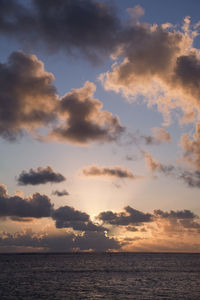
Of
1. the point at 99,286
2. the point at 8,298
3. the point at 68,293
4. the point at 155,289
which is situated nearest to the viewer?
the point at 8,298

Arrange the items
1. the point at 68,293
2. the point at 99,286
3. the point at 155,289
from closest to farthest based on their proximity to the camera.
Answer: the point at 68,293
the point at 155,289
the point at 99,286

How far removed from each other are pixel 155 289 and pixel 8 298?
107ft

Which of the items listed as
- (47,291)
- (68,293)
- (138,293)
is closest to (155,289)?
(138,293)

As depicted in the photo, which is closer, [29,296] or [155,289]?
[29,296]

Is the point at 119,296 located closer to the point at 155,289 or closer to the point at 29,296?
the point at 155,289

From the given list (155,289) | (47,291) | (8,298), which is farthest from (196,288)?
(8,298)

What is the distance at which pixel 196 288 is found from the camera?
7044 centimetres

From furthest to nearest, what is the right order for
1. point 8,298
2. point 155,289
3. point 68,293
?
point 155,289
point 68,293
point 8,298

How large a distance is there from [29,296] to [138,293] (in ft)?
74.3

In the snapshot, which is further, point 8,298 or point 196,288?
point 196,288

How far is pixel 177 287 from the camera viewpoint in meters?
72.3

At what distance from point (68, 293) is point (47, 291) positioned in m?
5.87

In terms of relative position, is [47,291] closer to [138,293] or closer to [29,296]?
[29,296]

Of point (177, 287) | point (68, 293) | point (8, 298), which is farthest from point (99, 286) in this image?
point (8, 298)
